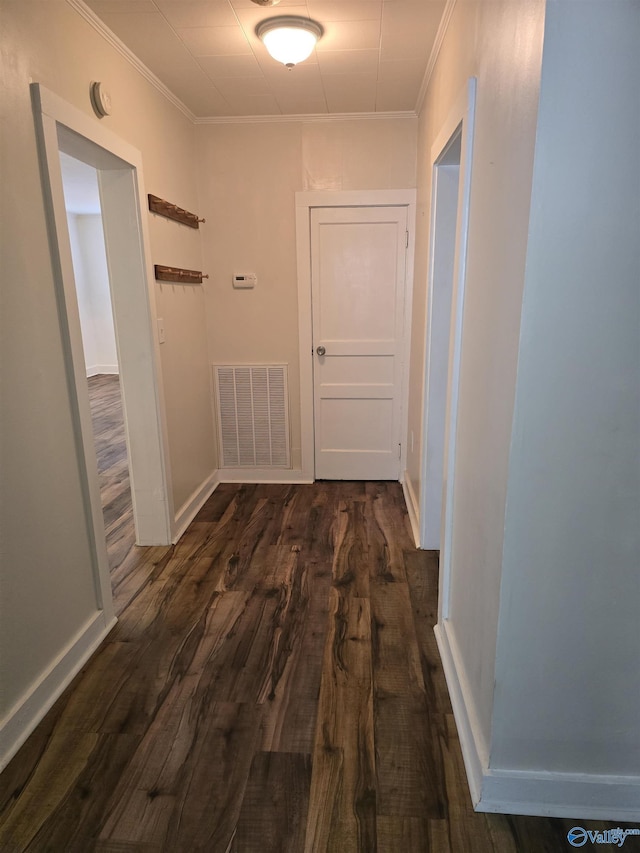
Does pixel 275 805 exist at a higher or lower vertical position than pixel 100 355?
lower

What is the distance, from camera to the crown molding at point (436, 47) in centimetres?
203

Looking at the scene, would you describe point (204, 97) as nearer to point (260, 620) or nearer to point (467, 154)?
point (467, 154)

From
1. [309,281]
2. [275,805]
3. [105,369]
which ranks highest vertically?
[309,281]

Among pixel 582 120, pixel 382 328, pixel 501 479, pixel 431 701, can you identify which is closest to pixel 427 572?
pixel 431 701

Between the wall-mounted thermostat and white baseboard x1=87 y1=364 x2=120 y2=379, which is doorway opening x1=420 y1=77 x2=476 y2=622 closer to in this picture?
the wall-mounted thermostat

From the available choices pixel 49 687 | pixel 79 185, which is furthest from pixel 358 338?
pixel 79 185

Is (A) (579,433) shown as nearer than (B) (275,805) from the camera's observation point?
Yes

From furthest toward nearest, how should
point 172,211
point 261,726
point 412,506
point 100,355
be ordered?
1. point 100,355
2. point 412,506
3. point 172,211
4. point 261,726

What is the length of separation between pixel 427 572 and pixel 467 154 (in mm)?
1898

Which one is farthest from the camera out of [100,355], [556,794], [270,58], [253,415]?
[100,355]

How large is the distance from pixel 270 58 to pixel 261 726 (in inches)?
114

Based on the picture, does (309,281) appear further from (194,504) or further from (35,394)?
(35,394)

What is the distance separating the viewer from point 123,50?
7.73 ft

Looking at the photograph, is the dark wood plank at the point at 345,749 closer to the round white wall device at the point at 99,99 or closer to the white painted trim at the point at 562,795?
the white painted trim at the point at 562,795
